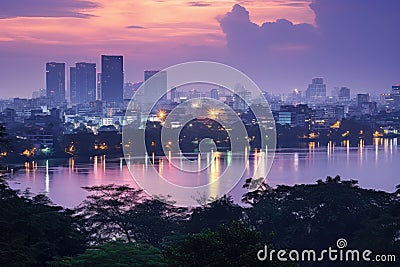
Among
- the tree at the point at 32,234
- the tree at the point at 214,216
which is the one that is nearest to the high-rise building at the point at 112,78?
the tree at the point at 214,216

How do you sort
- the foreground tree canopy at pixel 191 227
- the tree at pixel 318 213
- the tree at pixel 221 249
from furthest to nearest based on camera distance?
the tree at pixel 318 213 < the foreground tree canopy at pixel 191 227 < the tree at pixel 221 249

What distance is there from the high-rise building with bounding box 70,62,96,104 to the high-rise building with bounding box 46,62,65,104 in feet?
2.89

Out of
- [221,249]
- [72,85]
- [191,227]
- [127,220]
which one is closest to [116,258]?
[221,249]

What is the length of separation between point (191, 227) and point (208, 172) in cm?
727

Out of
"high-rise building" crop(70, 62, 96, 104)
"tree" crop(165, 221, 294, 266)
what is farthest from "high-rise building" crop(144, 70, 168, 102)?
"tree" crop(165, 221, 294, 266)

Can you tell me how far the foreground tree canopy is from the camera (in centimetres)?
295

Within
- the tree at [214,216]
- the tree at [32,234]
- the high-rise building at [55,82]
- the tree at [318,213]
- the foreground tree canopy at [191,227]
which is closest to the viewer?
the foreground tree canopy at [191,227]

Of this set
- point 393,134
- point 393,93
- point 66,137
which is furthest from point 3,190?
point 393,93

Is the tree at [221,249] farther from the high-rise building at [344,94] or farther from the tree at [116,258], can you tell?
the high-rise building at [344,94]

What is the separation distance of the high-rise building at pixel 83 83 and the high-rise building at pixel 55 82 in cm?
88

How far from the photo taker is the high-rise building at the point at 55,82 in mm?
43653

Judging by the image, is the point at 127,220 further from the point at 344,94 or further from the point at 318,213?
the point at 344,94

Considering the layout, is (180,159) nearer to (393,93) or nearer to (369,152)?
(369,152)

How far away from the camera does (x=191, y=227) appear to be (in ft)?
16.6
